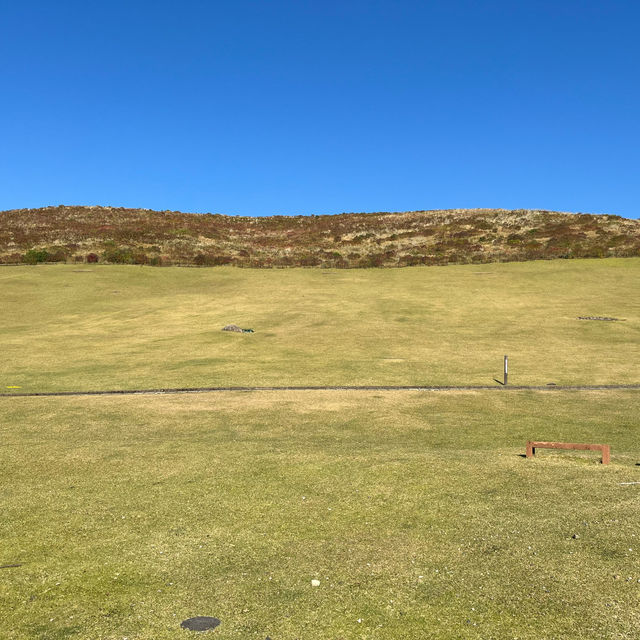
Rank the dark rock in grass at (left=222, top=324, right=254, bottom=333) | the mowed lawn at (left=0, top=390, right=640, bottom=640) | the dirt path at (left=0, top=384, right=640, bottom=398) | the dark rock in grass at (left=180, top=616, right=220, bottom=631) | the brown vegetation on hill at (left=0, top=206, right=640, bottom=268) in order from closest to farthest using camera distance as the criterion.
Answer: the dark rock in grass at (left=180, top=616, right=220, bottom=631)
the mowed lawn at (left=0, top=390, right=640, bottom=640)
the dirt path at (left=0, top=384, right=640, bottom=398)
the dark rock in grass at (left=222, top=324, right=254, bottom=333)
the brown vegetation on hill at (left=0, top=206, right=640, bottom=268)

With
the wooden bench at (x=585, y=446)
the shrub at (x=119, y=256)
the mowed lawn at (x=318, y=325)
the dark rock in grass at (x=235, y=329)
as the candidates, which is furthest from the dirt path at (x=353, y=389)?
the shrub at (x=119, y=256)

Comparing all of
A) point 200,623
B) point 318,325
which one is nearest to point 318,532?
point 200,623

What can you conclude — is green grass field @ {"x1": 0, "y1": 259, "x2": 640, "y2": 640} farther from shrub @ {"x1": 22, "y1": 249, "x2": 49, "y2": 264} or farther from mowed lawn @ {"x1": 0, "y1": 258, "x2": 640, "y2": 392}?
shrub @ {"x1": 22, "y1": 249, "x2": 49, "y2": 264}

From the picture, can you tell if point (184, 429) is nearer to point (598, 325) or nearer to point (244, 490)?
point (244, 490)

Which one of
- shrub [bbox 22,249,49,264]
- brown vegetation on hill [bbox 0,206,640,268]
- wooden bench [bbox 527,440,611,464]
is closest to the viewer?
wooden bench [bbox 527,440,611,464]

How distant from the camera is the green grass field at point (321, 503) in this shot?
4902mm

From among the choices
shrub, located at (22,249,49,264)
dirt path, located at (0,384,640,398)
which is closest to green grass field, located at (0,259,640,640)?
dirt path, located at (0,384,640,398)

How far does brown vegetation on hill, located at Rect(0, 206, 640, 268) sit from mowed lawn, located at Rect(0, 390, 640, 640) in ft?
133

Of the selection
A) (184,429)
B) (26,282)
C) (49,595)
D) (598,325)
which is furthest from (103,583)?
(26,282)

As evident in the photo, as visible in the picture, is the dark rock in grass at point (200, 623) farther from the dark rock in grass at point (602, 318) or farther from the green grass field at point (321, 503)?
the dark rock in grass at point (602, 318)

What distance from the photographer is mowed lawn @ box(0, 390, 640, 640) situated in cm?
481

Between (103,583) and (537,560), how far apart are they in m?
3.95

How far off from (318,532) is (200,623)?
1960 mm

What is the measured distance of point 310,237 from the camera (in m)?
71.6
